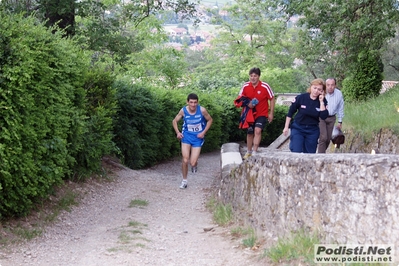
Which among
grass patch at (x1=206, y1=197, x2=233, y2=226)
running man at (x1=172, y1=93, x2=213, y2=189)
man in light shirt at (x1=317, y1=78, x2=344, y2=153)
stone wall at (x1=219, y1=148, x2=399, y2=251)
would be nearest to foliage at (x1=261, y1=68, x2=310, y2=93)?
running man at (x1=172, y1=93, x2=213, y2=189)

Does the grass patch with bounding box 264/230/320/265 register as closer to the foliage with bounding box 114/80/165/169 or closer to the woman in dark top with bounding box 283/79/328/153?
the woman in dark top with bounding box 283/79/328/153

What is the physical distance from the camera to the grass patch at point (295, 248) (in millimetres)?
5596

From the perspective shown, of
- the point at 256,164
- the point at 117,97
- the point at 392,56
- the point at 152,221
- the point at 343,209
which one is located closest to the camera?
the point at 343,209

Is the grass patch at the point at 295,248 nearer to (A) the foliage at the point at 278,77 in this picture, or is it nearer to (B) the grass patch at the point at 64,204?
(B) the grass patch at the point at 64,204

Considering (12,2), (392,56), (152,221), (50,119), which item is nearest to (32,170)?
(50,119)

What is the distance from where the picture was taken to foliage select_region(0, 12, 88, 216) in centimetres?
718

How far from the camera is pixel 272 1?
2038 cm

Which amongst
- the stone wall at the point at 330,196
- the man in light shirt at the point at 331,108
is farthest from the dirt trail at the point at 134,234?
the man in light shirt at the point at 331,108

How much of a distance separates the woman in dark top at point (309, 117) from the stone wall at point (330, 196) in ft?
7.38

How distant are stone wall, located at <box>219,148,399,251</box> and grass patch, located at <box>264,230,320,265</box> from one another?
11cm

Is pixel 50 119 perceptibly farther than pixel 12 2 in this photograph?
No

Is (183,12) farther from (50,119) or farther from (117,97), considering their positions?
(50,119)

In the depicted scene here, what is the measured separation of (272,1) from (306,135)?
37.8 ft

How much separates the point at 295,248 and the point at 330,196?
0.60 metres
